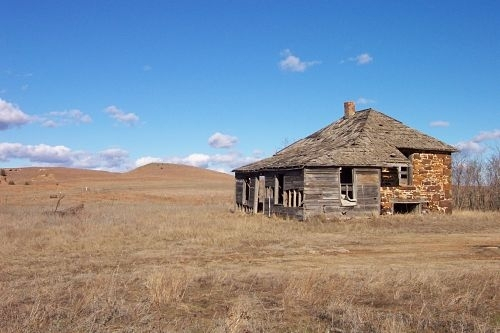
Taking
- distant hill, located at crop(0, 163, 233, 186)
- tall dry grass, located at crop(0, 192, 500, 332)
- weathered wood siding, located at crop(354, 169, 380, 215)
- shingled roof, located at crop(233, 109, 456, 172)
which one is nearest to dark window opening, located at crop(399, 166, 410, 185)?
shingled roof, located at crop(233, 109, 456, 172)

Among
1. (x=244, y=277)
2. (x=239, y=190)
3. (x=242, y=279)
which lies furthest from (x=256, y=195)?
(x=242, y=279)

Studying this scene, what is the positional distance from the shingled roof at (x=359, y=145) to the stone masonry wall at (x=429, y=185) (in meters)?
0.55

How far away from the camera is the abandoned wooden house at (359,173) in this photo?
75.0ft

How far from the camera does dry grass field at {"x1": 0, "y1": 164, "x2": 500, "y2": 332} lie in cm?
631

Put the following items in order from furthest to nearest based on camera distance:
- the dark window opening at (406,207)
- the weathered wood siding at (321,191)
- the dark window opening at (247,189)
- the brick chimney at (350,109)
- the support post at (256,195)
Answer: the dark window opening at (247,189) → the brick chimney at (350,109) → the support post at (256,195) → the dark window opening at (406,207) → the weathered wood siding at (321,191)

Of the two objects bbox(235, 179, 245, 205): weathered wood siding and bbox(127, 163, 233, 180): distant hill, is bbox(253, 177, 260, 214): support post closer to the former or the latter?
bbox(235, 179, 245, 205): weathered wood siding

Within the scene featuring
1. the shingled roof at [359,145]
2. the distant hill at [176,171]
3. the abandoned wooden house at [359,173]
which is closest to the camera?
the abandoned wooden house at [359,173]

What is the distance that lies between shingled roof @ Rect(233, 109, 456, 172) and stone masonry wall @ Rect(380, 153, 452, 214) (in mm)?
547

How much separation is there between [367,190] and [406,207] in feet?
12.3

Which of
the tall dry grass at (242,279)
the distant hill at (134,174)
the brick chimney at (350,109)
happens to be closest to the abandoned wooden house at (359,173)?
the brick chimney at (350,109)

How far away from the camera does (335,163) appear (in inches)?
887

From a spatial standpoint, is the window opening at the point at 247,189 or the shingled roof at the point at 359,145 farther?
the window opening at the point at 247,189

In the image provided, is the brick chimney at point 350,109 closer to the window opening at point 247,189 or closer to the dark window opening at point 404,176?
the dark window opening at point 404,176

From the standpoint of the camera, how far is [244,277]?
30.9 ft
